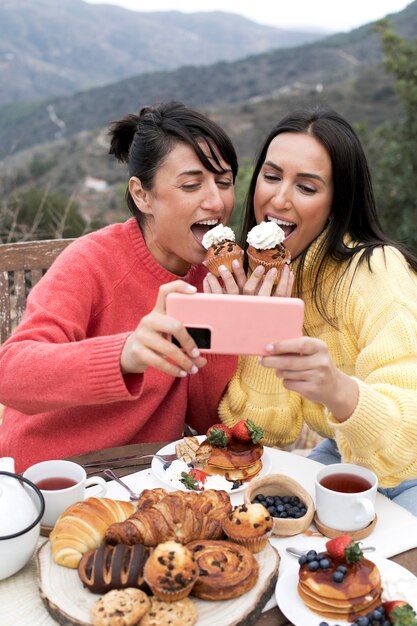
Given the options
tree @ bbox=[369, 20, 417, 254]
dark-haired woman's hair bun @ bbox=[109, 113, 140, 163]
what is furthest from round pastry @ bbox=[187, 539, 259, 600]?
tree @ bbox=[369, 20, 417, 254]

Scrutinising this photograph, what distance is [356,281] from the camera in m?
2.35

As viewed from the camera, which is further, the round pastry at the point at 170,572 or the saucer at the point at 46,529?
the saucer at the point at 46,529

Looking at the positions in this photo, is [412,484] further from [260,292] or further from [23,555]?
[23,555]

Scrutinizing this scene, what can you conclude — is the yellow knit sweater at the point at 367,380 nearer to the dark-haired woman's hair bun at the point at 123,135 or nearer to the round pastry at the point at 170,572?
the round pastry at the point at 170,572

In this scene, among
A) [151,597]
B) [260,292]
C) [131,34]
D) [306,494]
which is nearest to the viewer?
[151,597]

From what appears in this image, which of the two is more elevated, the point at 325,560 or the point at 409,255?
the point at 409,255

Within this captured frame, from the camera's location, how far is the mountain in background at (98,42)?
53.8m

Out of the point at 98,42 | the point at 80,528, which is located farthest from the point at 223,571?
the point at 98,42

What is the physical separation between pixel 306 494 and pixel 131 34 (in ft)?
244

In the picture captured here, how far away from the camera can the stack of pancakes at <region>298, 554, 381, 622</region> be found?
1.45 meters

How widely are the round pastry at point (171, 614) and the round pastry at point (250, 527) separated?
203mm

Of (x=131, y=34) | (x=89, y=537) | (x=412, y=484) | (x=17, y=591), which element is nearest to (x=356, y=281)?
(x=412, y=484)

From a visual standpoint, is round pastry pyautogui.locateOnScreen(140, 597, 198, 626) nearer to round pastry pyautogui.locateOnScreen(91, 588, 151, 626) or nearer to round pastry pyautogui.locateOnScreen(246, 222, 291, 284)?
round pastry pyautogui.locateOnScreen(91, 588, 151, 626)

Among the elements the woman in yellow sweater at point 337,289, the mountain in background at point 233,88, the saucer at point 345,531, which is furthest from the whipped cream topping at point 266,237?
the mountain in background at point 233,88
